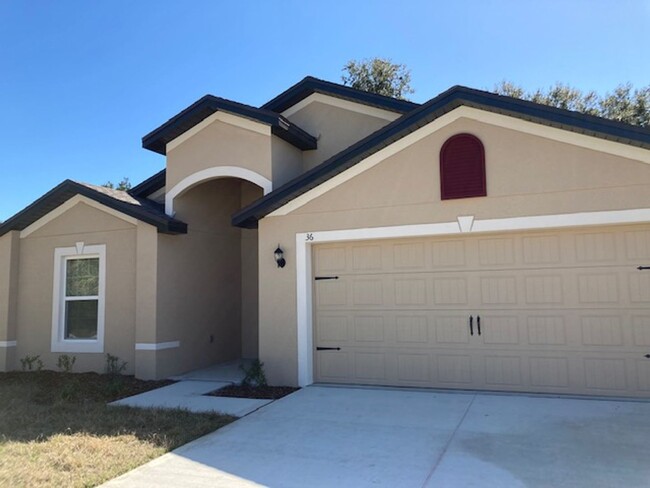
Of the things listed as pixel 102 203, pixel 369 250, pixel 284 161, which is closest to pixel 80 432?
pixel 369 250

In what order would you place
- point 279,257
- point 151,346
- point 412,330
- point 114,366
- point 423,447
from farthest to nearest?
point 114,366 → point 151,346 → point 279,257 → point 412,330 → point 423,447

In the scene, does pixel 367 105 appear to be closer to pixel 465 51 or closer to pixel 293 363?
pixel 293 363

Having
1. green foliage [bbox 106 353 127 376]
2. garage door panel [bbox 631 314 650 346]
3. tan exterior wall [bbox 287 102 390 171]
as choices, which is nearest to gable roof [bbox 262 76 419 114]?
tan exterior wall [bbox 287 102 390 171]

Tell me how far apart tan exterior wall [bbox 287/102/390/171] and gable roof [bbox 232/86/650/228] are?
2695 mm

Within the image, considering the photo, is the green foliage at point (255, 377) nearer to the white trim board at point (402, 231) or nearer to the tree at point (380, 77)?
the white trim board at point (402, 231)

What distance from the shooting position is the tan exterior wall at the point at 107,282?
1101 centimetres

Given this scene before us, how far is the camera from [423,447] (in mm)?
5680

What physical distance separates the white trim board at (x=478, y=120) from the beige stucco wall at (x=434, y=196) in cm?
8

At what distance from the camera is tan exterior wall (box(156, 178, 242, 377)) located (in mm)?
10844

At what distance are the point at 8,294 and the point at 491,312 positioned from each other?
1087 centimetres

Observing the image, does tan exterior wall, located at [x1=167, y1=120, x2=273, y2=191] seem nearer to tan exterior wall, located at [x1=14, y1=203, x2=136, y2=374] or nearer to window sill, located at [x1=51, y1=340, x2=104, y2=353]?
tan exterior wall, located at [x1=14, y1=203, x2=136, y2=374]

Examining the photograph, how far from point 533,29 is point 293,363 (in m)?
12.2

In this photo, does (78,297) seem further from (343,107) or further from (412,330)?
(412,330)

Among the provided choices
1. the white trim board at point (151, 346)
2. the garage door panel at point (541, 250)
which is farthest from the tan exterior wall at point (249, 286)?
the garage door panel at point (541, 250)
